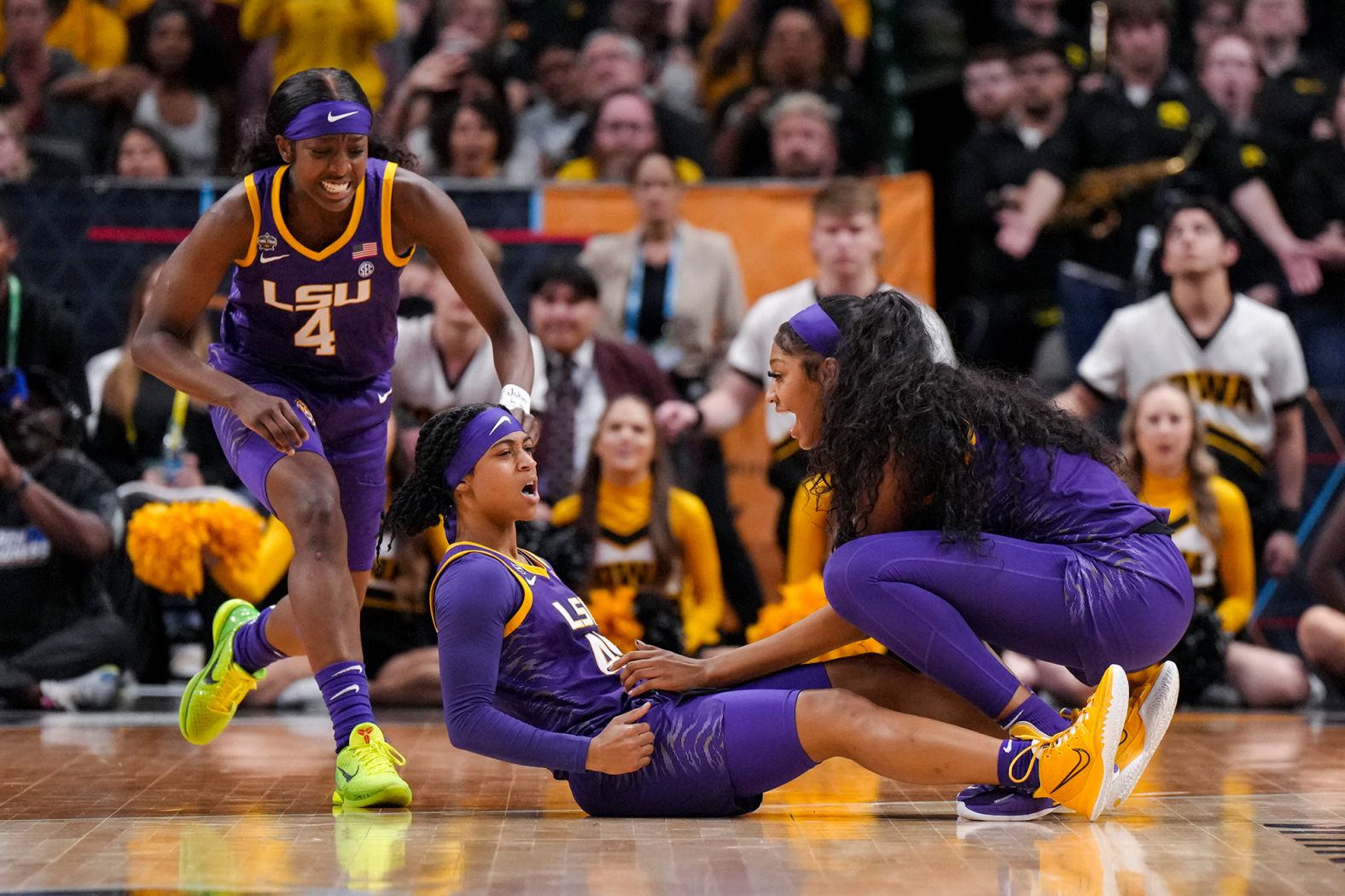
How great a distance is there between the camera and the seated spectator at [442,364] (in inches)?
247

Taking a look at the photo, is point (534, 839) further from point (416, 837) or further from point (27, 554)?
point (27, 554)

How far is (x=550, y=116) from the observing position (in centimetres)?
839

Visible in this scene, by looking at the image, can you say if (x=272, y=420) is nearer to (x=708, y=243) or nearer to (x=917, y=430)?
(x=917, y=430)

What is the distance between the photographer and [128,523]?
19.7 feet

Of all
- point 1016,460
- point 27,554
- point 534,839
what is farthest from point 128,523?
point 1016,460

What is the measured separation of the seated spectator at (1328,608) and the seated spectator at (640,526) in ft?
6.69

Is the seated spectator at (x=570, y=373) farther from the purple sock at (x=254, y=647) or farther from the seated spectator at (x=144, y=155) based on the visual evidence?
the purple sock at (x=254, y=647)

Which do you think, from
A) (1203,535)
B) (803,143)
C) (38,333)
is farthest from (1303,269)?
(38,333)

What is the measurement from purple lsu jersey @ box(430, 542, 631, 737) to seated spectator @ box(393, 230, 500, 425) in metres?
2.84

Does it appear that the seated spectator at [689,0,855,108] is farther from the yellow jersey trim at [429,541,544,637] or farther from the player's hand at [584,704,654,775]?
the player's hand at [584,704,654,775]

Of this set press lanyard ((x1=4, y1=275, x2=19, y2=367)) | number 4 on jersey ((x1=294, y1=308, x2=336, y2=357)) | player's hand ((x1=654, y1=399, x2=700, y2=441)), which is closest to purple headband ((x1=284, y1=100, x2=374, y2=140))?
number 4 on jersey ((x1=294, y1=308, x2=336, y2=357))

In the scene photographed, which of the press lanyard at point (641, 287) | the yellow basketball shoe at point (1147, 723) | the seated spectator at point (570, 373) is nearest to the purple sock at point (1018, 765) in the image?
the yellow basketball shoe at point (1147, 723)

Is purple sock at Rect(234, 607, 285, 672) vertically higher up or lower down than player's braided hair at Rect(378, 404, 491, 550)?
lower down

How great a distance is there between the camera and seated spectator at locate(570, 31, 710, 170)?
26.1 ft
